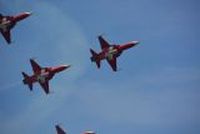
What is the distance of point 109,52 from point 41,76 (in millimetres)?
21214

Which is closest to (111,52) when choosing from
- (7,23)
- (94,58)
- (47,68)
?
(94,58)

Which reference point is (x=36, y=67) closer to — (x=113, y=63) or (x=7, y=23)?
(x=7, y=23)

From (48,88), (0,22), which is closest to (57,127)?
(48,88)

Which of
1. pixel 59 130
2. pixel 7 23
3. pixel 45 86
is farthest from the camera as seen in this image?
pixel 59 130

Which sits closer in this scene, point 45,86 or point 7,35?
point 7,35

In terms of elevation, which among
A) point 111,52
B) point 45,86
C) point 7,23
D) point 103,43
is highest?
point 7,23

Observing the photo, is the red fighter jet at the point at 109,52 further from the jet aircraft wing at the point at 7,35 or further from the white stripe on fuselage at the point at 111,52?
the jet aircraft wing at the point at 7,35

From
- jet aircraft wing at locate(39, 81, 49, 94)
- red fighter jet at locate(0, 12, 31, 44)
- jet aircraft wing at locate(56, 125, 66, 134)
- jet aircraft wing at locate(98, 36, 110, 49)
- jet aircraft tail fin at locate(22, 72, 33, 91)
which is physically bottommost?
jet aircraft wing at locate(56, 125, 66, 134)

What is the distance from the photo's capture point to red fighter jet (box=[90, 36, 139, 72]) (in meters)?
165

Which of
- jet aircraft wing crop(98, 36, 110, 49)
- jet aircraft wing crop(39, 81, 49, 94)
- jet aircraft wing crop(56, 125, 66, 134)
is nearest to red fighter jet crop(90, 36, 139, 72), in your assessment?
jet aircraft wing crop(98, 36, 110, 49)

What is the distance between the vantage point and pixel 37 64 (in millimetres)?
167375

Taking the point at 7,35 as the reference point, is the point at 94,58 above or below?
below

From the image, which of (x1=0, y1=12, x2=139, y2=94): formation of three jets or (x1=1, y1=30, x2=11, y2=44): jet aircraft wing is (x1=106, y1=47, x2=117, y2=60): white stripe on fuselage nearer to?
(x1=0, y1=12, x2=139, y2=94): formation of three jets

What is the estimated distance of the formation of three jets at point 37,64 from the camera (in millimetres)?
163500
